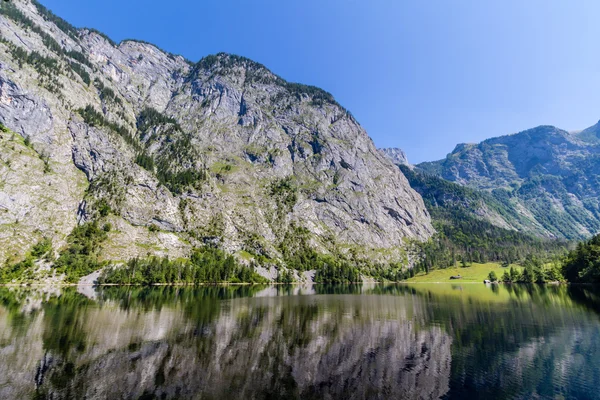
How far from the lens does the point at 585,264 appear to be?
433 ft

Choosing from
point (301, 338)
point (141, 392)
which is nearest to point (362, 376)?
point (301, 338)

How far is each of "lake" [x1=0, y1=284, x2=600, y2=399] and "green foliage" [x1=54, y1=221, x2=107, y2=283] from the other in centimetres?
9499

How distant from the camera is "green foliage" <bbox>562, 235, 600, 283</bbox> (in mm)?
121938

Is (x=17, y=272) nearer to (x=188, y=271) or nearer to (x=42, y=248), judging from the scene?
(x=42, y=248)

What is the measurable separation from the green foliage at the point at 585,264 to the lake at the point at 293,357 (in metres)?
89.1

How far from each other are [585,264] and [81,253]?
233 meters

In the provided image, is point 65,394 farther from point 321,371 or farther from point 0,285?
point 0,285

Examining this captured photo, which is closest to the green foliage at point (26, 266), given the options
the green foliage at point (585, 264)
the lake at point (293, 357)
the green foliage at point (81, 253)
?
the green foliage at point (81, 253)

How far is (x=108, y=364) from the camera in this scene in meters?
29.8

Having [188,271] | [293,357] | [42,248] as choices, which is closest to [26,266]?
[42,248]

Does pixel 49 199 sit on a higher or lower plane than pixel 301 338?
higher

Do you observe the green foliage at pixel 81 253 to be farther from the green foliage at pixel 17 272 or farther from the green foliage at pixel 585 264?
the green foliage at pixel 585 264

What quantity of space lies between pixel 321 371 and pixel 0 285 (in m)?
148

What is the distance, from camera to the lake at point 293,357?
978 inches
